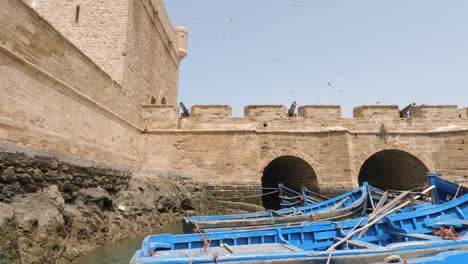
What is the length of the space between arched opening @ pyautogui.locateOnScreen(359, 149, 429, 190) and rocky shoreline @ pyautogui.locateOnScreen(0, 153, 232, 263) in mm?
10554

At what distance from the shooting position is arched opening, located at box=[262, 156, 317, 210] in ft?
43.9

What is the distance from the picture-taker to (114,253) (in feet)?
19.0

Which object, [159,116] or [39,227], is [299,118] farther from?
[39,227]

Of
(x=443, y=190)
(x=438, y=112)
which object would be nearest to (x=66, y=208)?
(x=443, y=190)

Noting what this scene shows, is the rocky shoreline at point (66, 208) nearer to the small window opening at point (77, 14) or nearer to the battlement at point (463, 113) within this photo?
the small window opening at point (77, 14)

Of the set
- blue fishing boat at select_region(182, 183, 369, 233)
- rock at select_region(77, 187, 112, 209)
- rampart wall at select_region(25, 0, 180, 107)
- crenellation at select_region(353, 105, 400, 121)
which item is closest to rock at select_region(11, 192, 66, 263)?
rock at select_region(77, 187, 112, 209)

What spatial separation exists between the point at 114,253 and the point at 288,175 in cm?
1079

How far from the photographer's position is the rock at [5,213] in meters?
3.89

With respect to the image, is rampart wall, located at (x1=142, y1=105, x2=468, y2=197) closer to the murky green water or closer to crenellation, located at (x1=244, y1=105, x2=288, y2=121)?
crenellation, located at (x1=244, y1=105, x2=288, y2=121)

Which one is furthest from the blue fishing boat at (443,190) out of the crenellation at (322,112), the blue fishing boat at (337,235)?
the crenellation at (322,112)

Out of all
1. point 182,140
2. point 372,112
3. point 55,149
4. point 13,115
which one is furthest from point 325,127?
point 13,115

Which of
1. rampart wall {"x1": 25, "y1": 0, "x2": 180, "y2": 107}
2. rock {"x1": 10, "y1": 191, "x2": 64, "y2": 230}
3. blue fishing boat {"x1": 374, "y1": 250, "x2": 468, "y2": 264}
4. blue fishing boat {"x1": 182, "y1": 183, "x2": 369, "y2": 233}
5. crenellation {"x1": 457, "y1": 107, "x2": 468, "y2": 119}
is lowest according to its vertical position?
blue fishing boat {"x1": 182, "y1": 183, "x2": 369, "y2": 233}

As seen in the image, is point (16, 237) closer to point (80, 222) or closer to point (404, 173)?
point (80, 222)

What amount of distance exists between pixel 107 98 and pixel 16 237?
7.29 m
